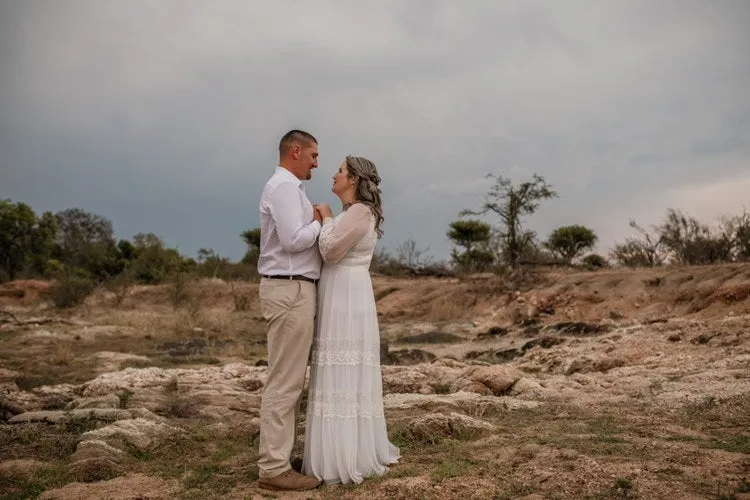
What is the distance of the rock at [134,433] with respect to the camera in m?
5.38

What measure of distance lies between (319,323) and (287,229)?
67 centimetres

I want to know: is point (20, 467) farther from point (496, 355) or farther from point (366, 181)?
point (496, 355)

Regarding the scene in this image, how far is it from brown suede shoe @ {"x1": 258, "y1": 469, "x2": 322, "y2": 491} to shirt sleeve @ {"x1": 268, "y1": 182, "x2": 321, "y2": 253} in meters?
1.40

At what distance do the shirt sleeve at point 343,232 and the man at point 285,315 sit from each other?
74 mm

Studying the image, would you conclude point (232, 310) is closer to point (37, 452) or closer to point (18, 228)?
point (37, 452)

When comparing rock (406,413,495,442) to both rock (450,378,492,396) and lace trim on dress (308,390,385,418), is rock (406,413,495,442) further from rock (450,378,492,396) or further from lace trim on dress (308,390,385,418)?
rock (450,378,492,396)

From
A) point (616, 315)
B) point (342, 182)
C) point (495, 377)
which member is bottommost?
point (495, 377)

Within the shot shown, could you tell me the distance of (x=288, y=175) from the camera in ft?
14.2

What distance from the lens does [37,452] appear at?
545 centimetres

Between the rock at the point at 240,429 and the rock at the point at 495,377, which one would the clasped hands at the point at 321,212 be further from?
the rock at the point at 495,377

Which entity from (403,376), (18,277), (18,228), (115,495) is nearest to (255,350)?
(403,376)

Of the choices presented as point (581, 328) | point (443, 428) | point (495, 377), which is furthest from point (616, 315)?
point (443, 428)

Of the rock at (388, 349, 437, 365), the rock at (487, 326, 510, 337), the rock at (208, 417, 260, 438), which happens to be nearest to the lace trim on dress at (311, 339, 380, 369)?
the rock at (208, 417, 260, 438)

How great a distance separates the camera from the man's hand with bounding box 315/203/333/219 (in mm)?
4414
